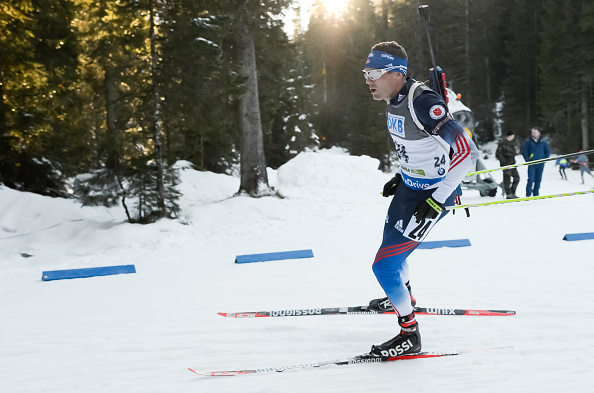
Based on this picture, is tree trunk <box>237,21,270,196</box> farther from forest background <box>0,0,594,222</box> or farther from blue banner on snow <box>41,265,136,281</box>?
blue banner on snow <box>41,265,136,281</box>

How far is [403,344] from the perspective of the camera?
11.8 feet

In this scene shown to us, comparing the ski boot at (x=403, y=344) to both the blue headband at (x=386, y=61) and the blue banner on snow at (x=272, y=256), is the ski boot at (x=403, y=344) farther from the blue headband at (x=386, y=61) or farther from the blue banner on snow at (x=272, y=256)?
the blue banner on snow at (x=272, y=256)

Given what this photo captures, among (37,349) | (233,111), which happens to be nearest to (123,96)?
(233,111)

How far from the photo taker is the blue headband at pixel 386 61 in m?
3.65

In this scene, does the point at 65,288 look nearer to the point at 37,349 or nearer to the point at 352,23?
the point at 37,349

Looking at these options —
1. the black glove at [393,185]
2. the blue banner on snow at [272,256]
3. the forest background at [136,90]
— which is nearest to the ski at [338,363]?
the black glove at [393,185]

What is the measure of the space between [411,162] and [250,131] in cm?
1029

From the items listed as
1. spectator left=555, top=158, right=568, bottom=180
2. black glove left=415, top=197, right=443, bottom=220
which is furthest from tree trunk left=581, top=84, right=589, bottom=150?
black glove left=415, top=197, right=443, bottom=220

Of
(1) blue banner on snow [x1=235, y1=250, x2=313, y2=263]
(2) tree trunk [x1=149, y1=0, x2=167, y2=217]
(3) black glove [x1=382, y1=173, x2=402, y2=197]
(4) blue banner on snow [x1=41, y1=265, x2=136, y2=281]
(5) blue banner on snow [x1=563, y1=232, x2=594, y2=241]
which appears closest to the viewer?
(3) black glove [x1=382, y1=173, x2=402, y2=197]

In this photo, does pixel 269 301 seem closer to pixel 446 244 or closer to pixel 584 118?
pixel 446 244

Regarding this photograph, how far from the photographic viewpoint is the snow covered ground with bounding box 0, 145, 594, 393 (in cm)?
335

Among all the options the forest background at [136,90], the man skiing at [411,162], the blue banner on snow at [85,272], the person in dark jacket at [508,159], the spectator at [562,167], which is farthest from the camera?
the spectator at [562,167]

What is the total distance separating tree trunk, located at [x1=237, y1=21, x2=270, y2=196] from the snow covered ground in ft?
6.59

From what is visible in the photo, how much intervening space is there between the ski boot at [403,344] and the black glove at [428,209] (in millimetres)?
836
